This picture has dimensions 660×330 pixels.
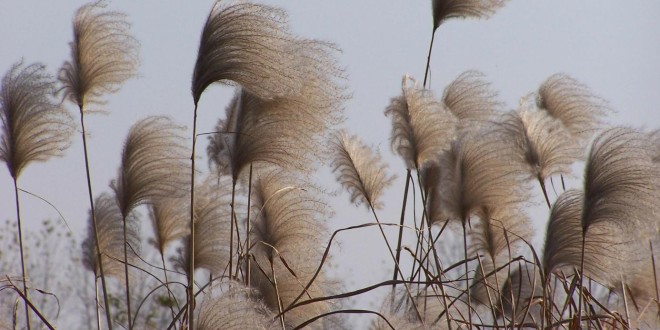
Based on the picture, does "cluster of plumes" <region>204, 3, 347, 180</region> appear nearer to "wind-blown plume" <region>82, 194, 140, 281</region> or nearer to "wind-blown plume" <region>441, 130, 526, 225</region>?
"wind-blown plume" <region>441, 130, 526, 225</region>

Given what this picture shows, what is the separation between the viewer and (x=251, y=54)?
3.40 meters

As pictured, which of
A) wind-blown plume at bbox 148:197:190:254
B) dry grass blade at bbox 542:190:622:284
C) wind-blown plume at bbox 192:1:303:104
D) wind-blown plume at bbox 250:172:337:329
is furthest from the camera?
wind-blown plume at bbox 148:197:190:254

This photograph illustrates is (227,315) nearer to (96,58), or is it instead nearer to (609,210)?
(609,210)

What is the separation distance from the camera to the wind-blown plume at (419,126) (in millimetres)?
4383

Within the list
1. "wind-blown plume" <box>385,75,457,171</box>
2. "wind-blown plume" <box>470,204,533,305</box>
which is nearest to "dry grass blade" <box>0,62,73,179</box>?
"wind-blown plume" <box>385,75,457,171</box>

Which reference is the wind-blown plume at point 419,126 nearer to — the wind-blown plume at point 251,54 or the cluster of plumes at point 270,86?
the cluster of plumes at point 270,86

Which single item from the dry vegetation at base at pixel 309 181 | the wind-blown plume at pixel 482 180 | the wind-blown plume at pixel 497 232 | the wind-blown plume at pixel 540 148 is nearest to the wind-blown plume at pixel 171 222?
the dry vegetation at base at pixel 309 181

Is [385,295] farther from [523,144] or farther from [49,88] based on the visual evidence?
[49,88]

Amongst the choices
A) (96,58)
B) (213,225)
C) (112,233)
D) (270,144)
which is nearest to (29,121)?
(96,58)

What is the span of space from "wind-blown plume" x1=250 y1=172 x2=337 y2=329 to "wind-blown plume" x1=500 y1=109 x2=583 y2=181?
2.70ft

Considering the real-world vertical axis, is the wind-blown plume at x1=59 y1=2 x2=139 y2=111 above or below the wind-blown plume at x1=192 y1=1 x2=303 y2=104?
above

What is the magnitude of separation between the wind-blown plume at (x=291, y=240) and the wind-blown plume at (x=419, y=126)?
0.48 meters

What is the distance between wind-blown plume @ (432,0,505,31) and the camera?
498 cm

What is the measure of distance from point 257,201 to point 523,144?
1081mm
